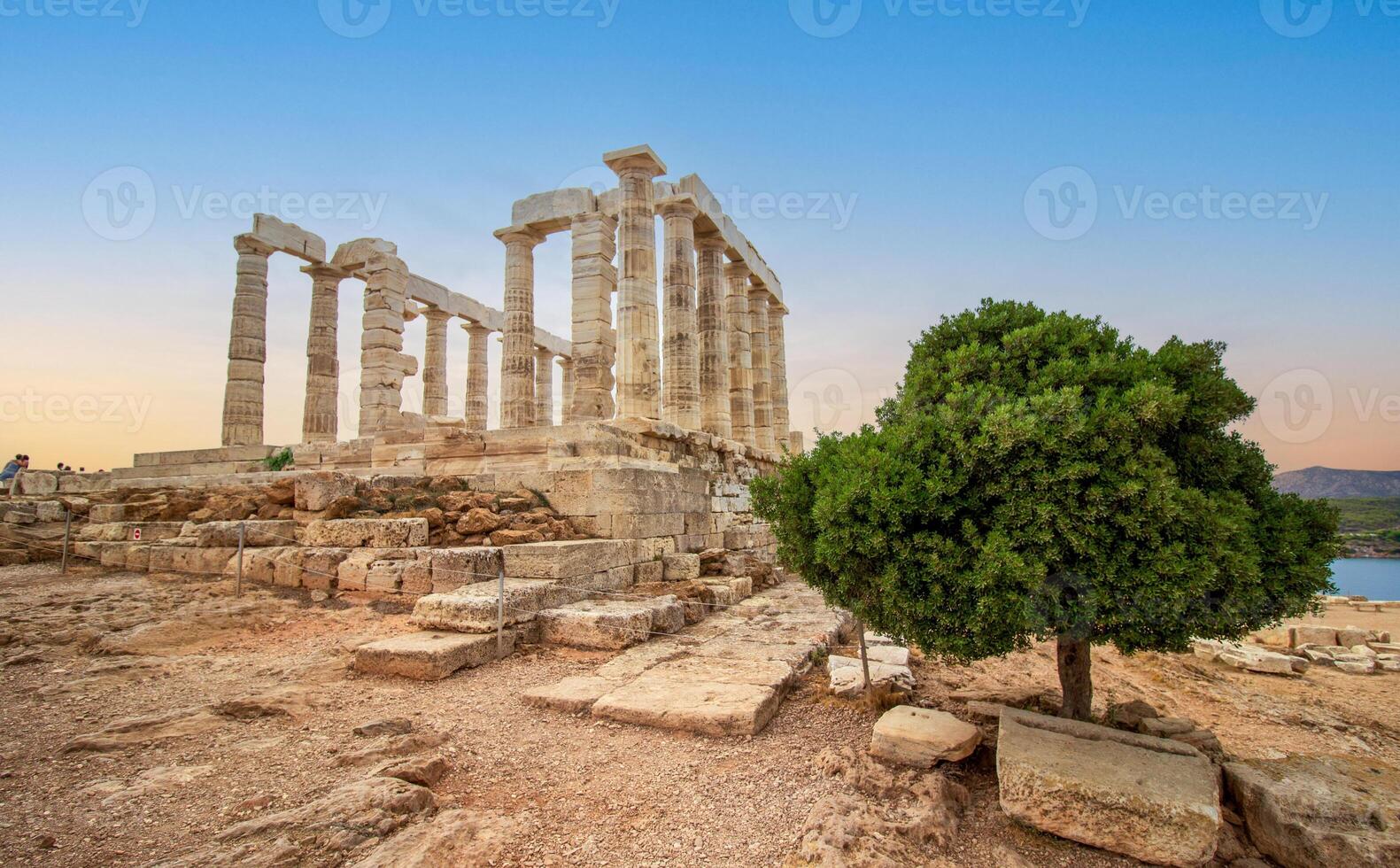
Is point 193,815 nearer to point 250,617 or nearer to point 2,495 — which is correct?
point 250,617

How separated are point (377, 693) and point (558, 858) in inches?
103

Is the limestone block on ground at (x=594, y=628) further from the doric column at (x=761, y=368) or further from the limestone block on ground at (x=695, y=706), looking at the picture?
the doric column at (x=761, y=368)

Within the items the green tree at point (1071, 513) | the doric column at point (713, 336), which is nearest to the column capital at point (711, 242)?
the doric column at point (713, 336)

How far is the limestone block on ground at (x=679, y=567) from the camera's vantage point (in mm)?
9031

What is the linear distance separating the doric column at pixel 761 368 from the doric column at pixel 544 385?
7.96 m

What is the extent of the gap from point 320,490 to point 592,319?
7.56m

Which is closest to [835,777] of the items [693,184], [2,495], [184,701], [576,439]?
[184,701]

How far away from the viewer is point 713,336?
1758cm

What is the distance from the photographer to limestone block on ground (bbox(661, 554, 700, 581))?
9.03 metres

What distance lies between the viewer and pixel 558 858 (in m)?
2.72

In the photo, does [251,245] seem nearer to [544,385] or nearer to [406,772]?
[544,385]

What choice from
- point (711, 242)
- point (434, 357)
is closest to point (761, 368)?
point (711, 242)

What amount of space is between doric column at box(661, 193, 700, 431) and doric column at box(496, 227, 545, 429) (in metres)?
3.71

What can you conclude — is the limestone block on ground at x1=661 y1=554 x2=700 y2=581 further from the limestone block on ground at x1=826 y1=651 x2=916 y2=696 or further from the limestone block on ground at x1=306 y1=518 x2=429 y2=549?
the limestone block on ground at x1=826 y1=651 x2=916 y2=696
